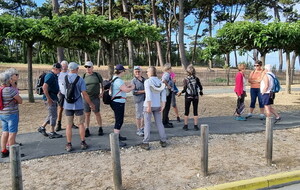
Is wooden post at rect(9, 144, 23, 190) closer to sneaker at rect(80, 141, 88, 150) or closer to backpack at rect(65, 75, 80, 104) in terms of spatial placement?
backpack at rect(65, 75, 80, 104)

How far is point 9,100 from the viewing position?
4.70 meters

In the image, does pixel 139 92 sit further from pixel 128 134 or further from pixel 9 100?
pixel 9 100

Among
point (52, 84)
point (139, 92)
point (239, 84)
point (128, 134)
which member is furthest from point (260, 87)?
point (52, 84)

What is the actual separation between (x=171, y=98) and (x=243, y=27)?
5.45m

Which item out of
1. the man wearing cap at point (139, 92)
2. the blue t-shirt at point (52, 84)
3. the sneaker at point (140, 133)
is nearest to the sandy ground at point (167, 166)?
the sneaker at point (140, 133)

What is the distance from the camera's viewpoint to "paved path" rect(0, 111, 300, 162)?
5305 millimetres

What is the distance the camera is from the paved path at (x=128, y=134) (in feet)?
17.4

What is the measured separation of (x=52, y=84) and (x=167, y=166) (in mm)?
3240

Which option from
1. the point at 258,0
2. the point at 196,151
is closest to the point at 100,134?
the point at 196,151

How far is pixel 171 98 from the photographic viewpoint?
23.7ft

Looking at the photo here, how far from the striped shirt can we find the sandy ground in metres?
0.94

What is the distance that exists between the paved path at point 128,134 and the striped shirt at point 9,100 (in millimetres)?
893

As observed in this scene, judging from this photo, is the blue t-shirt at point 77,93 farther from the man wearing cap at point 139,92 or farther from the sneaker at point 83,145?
the man wearing cap at point 139,92

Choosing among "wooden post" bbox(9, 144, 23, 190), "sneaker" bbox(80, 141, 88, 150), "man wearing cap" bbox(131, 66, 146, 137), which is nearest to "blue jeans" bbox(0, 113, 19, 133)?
"sneaker" bbox(80, 141, 88, 150)
